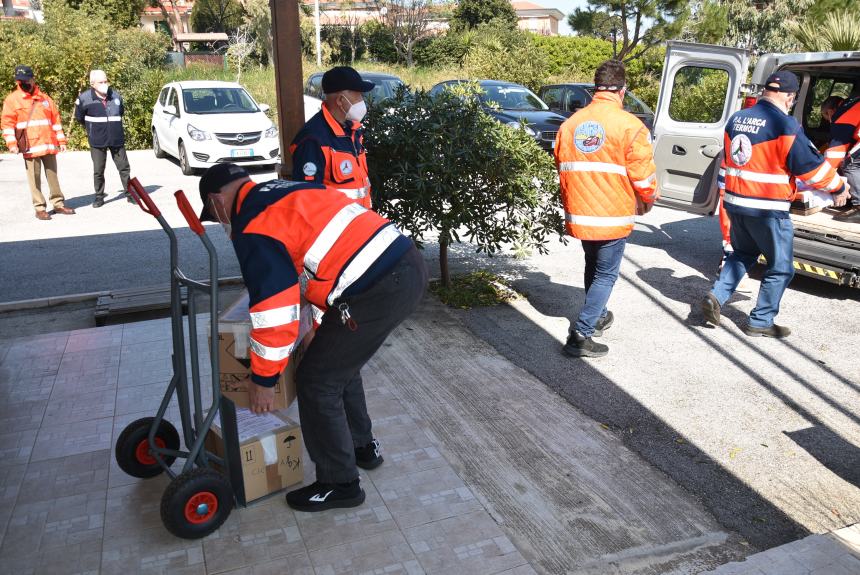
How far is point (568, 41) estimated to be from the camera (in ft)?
102

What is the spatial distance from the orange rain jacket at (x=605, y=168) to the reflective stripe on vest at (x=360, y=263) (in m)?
2.51

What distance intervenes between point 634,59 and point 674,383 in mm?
20979

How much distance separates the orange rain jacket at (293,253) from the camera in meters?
2.75

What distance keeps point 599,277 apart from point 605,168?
2.65ft

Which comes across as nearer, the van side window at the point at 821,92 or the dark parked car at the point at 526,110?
the van side window at the point at 821,92

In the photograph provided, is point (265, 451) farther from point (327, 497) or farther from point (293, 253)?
point (293, 253)

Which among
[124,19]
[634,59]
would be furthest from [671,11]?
[124,19]

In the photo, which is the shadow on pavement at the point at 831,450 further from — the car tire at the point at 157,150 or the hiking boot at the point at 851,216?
the car tire at the point at 157,150

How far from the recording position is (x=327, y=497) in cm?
337

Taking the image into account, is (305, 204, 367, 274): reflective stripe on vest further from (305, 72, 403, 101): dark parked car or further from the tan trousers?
(305, 72, 403, 101): dark parked car

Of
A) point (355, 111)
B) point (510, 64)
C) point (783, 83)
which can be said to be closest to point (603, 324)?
point (783, 83)

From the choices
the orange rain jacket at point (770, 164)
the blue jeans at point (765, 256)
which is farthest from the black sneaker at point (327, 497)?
the orange rain jacket at point (770, 164)

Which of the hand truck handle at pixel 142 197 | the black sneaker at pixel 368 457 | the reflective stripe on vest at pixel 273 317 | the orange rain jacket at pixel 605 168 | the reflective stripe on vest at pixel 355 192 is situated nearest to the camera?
the reflective stripe on vest at pixel 273 317

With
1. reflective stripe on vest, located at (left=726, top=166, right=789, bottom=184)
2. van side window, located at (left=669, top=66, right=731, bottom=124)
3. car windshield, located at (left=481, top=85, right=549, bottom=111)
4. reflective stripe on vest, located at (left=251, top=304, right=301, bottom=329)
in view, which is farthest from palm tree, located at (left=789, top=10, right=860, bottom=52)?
reflective stripe on vest, located at (left=251, top=304, right=301, bottom=329)
